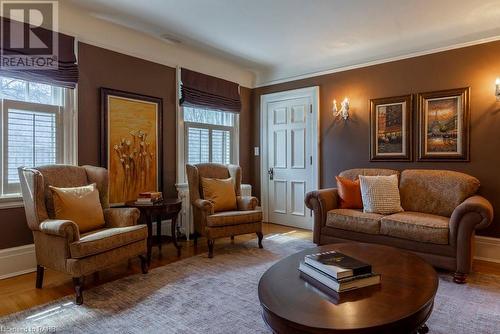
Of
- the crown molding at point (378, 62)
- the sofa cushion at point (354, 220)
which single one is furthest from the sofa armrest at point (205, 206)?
the crown molding at point (378, 62)

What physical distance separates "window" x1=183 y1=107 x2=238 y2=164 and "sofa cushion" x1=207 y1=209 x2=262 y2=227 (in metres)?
1.24

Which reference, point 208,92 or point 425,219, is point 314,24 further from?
point 425,219

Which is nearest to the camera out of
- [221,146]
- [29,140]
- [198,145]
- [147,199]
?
[29,140]

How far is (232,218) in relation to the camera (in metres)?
3.51

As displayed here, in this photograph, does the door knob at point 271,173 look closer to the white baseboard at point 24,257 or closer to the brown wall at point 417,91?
the brown wall at point 417,91

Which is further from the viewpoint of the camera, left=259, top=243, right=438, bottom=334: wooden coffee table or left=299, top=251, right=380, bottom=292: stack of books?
left=299, top=251, right=380, bottom=292: stack of books

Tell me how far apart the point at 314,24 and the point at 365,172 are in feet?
6.16

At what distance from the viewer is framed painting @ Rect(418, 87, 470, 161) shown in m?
3.53

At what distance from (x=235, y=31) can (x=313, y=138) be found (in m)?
1.91

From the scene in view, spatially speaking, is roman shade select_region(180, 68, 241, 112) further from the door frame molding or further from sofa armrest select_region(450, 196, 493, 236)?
sofa armrest select_region(450, 196, 493, 236)

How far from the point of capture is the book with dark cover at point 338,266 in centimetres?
157

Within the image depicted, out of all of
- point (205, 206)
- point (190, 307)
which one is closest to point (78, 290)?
point (190, 307)

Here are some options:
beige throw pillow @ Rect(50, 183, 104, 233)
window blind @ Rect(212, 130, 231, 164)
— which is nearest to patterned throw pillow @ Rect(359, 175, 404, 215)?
window blind @ Rect(212, 130, 231, 164)

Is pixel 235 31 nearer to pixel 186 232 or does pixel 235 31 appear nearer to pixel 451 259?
pixel 186 232
